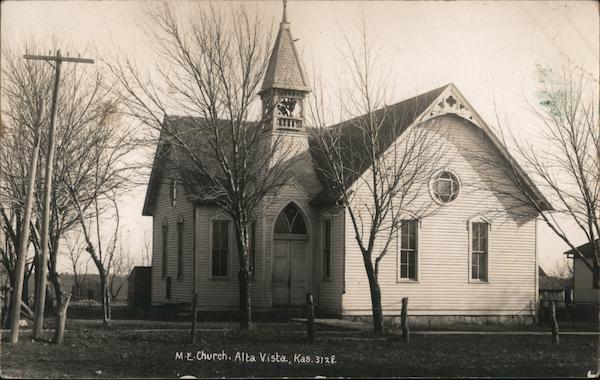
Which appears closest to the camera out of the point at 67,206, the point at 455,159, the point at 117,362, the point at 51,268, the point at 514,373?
the point at 514,373

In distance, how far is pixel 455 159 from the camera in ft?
85.7

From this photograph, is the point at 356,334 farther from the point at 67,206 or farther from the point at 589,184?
the point at 67,206

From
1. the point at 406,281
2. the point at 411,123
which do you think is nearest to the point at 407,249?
the point at 406,281

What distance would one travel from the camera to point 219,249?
87.8 ft

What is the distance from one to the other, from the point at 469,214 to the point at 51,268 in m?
13.9

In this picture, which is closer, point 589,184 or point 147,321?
point 589,184

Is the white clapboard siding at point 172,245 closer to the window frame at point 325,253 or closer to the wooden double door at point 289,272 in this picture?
the wooden double door at point 289,272

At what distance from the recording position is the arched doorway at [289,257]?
1033 inches

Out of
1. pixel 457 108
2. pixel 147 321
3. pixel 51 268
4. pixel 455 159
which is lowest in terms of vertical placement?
pixel 147 321

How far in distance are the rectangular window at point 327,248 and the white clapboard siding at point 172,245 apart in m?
4.83

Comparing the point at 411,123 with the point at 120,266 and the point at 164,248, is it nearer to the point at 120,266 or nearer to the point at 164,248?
the point at 164,248

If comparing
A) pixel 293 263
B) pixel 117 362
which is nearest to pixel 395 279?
pixel 293 263

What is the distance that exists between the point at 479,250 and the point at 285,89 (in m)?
8.89

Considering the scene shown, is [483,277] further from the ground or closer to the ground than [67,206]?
closer to the ground
